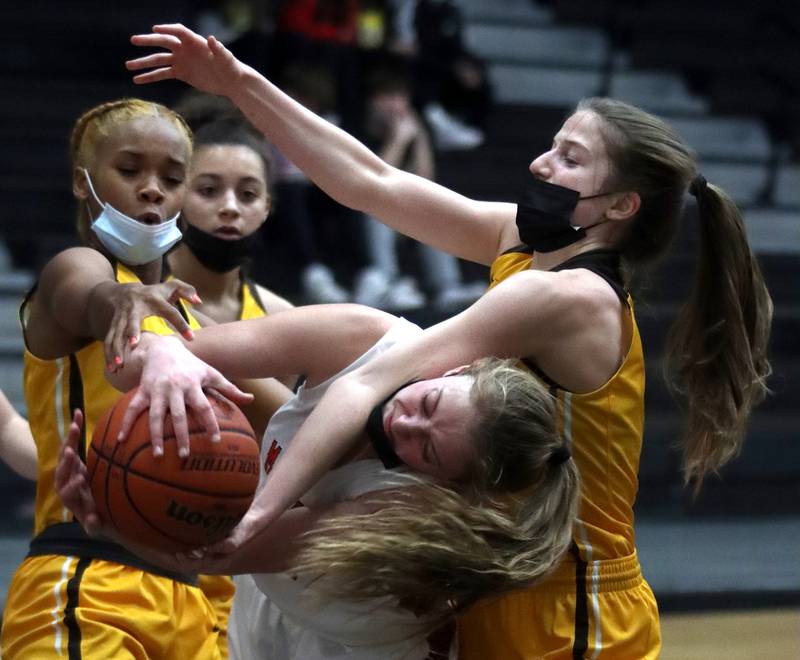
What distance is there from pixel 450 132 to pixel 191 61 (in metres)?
5.77

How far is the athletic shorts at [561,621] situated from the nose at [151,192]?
1.05m

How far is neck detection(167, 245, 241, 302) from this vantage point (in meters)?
3.73

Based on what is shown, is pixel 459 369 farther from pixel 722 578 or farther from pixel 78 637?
pixel 722 578

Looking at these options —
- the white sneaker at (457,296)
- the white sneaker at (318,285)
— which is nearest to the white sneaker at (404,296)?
the white sneaker at (457,296)

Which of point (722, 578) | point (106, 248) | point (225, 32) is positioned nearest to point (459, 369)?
point (106, 248)

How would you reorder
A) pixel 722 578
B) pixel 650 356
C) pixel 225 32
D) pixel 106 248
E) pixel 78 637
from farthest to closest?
1. pixel 225 32
2. pixel 650 356
3. pixel 722 578
4. pixel 106 248
5. pixel 78 637

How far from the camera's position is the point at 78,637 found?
9.21ft

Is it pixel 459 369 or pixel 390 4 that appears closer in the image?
pixel 459 369

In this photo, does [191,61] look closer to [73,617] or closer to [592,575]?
[73,617]

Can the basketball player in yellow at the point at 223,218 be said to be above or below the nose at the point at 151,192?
below

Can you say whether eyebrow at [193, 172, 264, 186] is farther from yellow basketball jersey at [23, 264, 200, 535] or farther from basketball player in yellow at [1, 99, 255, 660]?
yellow basketball jersey at [23, 264, 200, 535]

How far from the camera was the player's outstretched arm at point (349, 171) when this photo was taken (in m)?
2.95

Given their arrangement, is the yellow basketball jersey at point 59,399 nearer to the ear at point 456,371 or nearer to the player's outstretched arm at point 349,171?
the player's outstretched arm at point 349,171

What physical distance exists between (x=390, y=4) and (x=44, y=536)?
6300 millimetres
